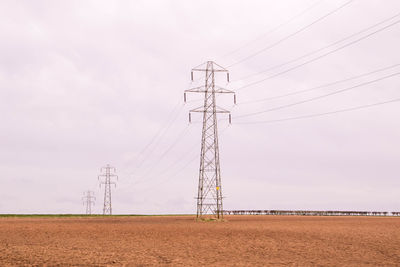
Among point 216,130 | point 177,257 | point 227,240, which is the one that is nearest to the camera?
point 177,257

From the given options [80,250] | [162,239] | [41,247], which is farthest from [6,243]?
[162,239]

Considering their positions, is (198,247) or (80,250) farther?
(198,247)

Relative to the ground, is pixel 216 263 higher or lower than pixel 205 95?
lower

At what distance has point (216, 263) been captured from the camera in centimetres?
2034

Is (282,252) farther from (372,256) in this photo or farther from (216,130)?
(216,130)

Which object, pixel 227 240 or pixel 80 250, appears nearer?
pixel 80 250

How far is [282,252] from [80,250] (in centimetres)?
1067

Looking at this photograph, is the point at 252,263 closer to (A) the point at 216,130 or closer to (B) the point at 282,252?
(B) the point at 282,252

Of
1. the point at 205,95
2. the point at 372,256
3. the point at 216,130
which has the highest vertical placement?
the point at 205,95

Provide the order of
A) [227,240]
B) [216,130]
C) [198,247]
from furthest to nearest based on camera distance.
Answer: [216,130]
[227,240]
[198,247]

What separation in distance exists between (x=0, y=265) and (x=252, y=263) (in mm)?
10589

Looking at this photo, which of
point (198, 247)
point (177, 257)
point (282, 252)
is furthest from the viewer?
point (198, 247)

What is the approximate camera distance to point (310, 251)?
2500cm

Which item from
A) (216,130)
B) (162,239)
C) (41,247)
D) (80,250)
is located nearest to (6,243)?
(41,247)
